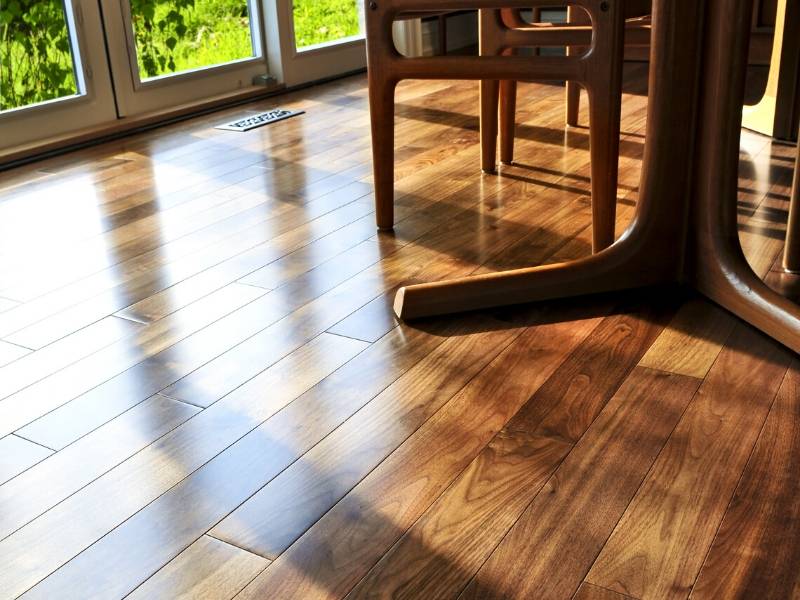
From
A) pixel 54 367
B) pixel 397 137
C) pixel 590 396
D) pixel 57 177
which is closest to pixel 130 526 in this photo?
pixel 54 367

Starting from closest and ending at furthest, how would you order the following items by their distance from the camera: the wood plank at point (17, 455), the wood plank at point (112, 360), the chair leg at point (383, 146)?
the wood plank at point (17, 455) < the wood plank at point (112, 360) < the chair leg at point (383, 146)

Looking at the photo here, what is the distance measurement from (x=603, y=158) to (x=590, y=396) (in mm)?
533

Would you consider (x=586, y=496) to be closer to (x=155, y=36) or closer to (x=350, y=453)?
(x=350, y=453)

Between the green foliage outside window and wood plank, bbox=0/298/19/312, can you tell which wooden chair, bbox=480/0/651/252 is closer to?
wood plank, bbox=0/298/19/312

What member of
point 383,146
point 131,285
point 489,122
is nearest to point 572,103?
point 489,122

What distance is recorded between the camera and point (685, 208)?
146 centimetres

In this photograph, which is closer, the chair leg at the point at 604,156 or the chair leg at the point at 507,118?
the chair leg at the point at 604,156

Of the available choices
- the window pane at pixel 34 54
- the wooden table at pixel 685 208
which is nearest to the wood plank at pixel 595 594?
the wooden table at pixel 685 208

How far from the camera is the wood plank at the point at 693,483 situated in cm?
86

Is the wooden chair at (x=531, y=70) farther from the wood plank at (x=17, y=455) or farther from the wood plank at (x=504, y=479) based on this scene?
the wood plank at (x=17, y=455)

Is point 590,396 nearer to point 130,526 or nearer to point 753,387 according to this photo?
point 753,387

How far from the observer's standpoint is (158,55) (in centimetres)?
303

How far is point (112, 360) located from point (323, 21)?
8.59ft

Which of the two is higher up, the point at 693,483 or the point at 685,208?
the point at 685,208
